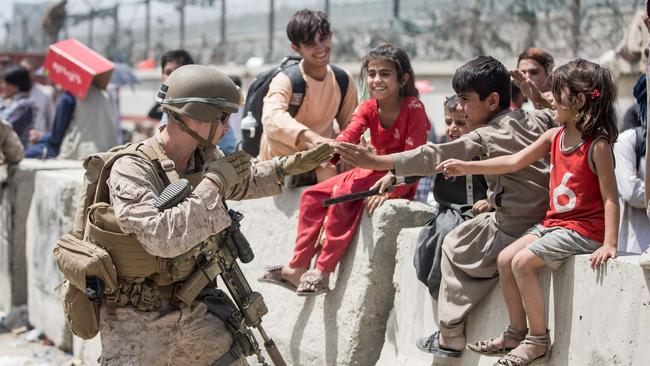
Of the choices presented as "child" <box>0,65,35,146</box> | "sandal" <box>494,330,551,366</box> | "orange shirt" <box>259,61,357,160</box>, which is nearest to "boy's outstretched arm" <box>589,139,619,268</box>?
"sandal" <box>494,330,551,366</box>

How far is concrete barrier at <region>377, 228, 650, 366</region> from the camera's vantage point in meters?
3.43

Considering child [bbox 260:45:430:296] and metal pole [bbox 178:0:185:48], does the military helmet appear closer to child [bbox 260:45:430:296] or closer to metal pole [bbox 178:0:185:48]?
child [bbox 260:45:430:296]

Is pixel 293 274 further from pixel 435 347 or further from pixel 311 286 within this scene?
pixel 435 347

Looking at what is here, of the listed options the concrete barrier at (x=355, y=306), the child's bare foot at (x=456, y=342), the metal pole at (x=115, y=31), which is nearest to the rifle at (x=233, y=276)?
the concrete barrier at (x=355, y=306)

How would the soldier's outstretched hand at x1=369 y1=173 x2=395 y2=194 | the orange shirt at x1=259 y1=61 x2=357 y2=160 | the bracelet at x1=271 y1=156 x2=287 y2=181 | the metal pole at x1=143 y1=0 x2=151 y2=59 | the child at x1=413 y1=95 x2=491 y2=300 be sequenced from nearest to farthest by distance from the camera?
1. the child at x1=413 y1=95 x2=491 y2=300
2. the bracelet at x1=271 y1=156 x2=287 y2=181
3. the soldier's outstretched hand at x1=369 y1=173 x2=395 y2=194
4. the orange shirt at x1=259 y1=61 x2=357 y2=160
5. the metal pole at x1=143 y1=0 x2=151 y2=59

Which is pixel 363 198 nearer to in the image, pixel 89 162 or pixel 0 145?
pixel 89 162

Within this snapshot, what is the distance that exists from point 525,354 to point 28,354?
490 centimetres

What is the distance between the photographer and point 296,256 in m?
5.16

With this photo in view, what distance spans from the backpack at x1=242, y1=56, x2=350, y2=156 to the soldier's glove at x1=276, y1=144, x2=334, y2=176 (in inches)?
48.4

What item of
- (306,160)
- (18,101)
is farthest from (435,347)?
(18,101)

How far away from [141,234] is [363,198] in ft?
4.69

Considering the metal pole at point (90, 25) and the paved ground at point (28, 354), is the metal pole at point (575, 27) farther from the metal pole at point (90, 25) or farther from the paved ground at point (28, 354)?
the metal pole at point (90, 25)

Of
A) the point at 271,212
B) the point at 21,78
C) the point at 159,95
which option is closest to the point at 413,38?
the point at 21,78

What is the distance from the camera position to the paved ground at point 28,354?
23.6ft
